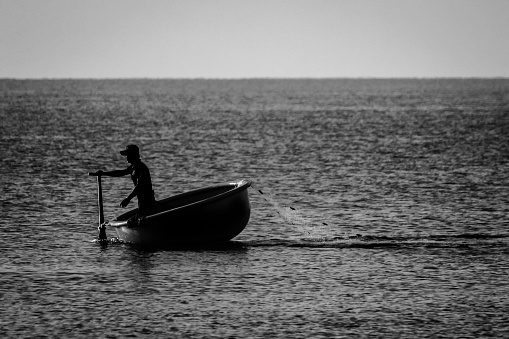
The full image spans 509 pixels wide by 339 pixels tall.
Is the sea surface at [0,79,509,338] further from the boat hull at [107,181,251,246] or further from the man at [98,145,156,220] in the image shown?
the man at [98,145,156,220]

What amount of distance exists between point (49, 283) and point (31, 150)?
38164mm

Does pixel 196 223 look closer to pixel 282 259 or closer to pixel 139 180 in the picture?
pixel 139 180

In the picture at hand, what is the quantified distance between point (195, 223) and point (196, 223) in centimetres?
3

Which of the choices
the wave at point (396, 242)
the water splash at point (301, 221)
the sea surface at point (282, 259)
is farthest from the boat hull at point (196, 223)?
Answer: the water splash at point (301, 221)

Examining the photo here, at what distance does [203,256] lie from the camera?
75.7 feet

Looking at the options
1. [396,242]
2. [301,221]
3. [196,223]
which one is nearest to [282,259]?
[196,223]

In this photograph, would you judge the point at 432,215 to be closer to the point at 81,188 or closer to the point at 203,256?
the point at 203,256

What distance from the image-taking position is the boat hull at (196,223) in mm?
23578

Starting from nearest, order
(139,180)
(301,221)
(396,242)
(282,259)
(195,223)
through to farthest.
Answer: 1. (282,259)
2. (139,180)
3. (195,223)
4. (396,242)
5. (301,221)

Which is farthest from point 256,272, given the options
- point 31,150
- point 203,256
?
point 31,150

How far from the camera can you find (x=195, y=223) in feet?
77.8

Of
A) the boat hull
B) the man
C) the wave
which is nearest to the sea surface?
the wave

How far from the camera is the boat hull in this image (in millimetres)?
23578

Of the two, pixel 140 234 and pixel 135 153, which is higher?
pixel 135 153
